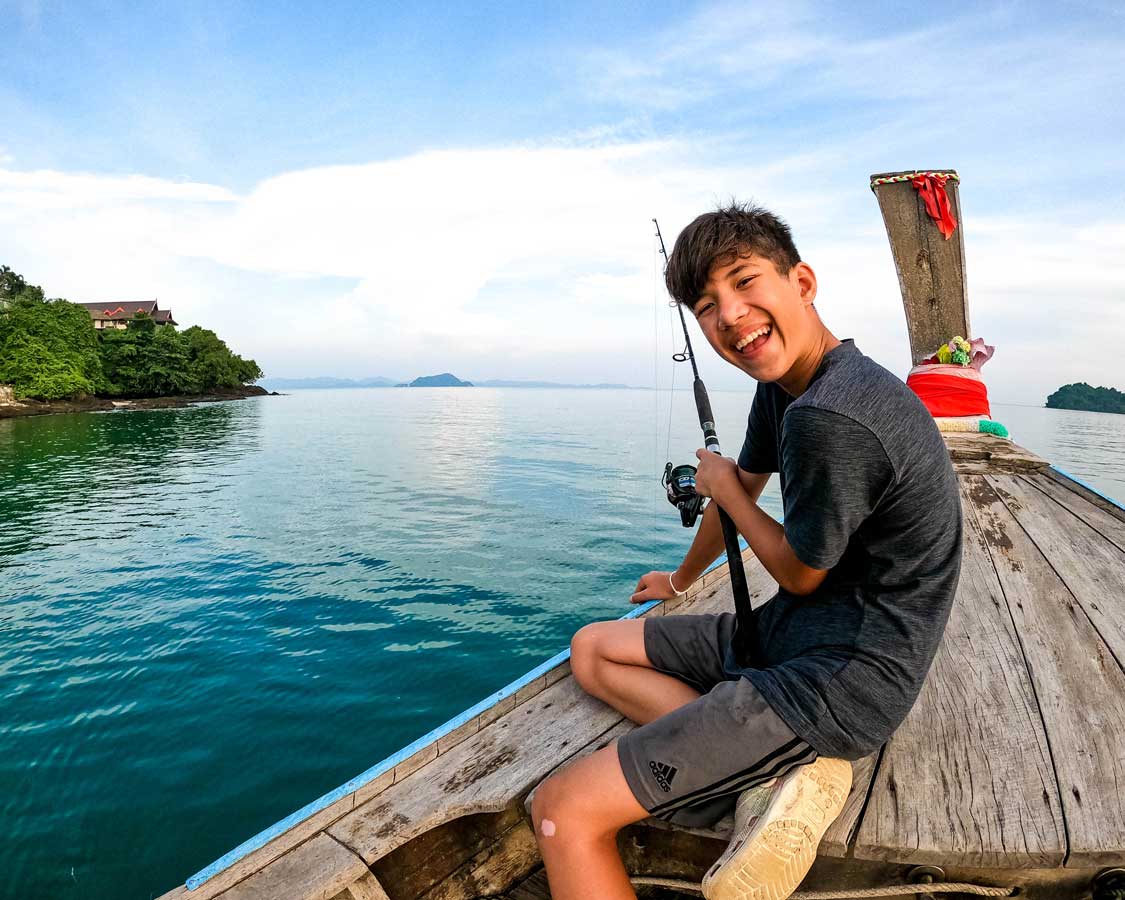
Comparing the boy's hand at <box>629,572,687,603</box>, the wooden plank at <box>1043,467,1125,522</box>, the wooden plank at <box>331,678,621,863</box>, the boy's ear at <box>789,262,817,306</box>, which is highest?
the boy's ear at <box>789,262,817,306</box>

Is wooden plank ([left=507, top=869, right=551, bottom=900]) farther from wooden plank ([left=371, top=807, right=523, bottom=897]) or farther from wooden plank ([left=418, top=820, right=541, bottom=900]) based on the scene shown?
wooden plank ([left=371, top=807, right=523, bottom=897])

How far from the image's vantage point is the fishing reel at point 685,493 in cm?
312

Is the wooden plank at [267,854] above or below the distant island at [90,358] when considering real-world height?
below

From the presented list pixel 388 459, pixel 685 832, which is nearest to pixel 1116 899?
pixel 685 832

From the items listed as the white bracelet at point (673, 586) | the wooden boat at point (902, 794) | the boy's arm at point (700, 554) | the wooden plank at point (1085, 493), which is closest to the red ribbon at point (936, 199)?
the wooden plank at point (1085, 493)

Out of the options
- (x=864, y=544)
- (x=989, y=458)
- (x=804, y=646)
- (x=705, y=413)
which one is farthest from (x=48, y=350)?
(x=864, y=544)

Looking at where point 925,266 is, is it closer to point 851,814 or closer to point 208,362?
point 851,814

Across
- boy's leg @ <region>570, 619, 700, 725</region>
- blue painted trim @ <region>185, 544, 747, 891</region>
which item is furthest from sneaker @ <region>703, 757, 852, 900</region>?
blue painted trim @ <region>185, 544, 747, 891</region>

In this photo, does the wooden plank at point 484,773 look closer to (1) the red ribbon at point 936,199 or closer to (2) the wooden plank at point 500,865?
(2) the wooden plank at point 500,865

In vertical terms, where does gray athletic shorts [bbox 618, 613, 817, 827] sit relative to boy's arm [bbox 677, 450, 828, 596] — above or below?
below

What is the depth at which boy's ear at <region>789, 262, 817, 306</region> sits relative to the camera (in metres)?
2.15

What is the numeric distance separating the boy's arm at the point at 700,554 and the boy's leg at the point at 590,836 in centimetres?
128

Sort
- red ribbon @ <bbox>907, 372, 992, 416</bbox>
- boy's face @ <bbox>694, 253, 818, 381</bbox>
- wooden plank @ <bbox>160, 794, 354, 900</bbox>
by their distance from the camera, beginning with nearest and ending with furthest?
wooden plank @ <bbox>160, 794, 354, 900</bbox>, boy's face @ <bbox>694, 253, 818, 381</bbox>, red ribbon @ <bbox>907, 372, 992, 416</bbox>

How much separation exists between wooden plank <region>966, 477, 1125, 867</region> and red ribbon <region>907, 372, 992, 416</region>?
1.97 metres
